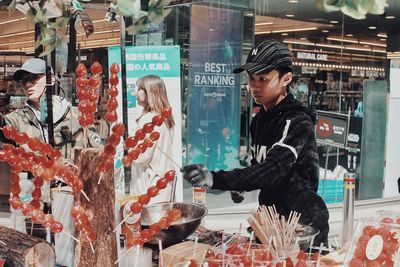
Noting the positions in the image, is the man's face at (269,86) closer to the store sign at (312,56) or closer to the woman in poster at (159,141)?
the woman in poster at (159,141)

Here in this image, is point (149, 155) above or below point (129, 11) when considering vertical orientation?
below

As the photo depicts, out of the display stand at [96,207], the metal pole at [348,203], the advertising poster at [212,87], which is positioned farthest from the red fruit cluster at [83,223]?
the advertising poster at [212,87]

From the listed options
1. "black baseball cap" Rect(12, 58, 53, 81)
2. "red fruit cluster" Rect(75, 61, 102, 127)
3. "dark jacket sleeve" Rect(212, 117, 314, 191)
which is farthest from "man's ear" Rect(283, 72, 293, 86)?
"black baseball cap" Rect(12, 58, 53, 81)

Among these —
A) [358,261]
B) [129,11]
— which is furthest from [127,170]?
[358,261]

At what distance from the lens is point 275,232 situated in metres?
1.65

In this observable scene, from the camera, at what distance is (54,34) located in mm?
2207

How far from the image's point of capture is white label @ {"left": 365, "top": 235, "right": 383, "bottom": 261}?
1553 millimetres

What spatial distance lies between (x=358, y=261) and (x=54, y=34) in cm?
142

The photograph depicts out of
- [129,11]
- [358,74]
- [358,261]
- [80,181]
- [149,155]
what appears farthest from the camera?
[358,74]

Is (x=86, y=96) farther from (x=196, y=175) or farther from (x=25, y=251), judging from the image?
(x=196, y=175)

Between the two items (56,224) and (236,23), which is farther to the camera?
(236,23)

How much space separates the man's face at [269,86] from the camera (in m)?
2.38

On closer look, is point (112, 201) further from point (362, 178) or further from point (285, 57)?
point (362, 178)

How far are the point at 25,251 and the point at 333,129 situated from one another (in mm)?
4305
